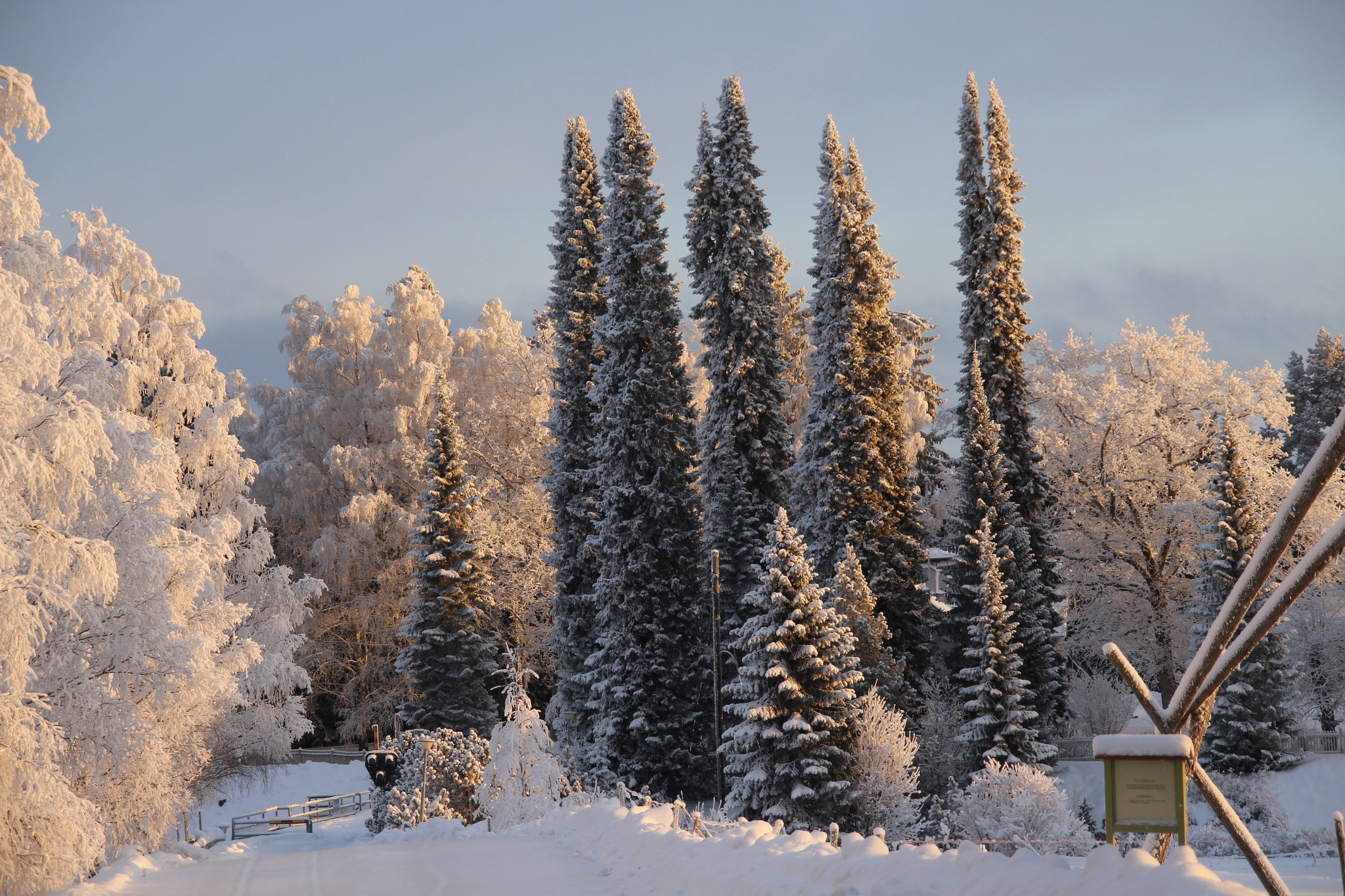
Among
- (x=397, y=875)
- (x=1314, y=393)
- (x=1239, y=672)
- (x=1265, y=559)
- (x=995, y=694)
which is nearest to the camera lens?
(x=1265, y=559)

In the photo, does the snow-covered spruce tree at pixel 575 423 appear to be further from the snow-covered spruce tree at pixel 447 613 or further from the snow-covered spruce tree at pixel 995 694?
the snow-covered spruce tree at pixel 995 694

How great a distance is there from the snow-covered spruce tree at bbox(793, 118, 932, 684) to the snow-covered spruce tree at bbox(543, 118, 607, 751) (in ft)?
23.1

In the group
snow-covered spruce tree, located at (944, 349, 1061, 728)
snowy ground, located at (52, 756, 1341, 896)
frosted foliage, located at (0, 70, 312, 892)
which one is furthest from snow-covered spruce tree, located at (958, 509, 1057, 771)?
frosted foliage, located at (0, 70, 312, 892)

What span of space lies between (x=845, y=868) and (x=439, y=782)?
1798 cm

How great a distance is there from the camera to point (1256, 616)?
580 cm

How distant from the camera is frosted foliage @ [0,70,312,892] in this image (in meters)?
10.0

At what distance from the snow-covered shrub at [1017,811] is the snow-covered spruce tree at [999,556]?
7040 mm

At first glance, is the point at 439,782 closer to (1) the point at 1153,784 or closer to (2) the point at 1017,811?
(2) the point at 1017,811

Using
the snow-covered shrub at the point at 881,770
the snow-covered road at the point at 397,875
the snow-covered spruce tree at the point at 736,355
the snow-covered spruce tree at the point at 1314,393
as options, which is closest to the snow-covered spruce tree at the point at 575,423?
the snow-covered spruce tree at the point at 736,355

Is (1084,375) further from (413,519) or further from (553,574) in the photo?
(413,519)

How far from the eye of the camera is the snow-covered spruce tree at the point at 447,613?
3175 centimetres

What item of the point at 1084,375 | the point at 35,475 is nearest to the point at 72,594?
the point at 35,475

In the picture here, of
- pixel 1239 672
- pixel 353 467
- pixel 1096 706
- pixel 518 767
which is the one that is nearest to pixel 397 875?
pixel 518 767

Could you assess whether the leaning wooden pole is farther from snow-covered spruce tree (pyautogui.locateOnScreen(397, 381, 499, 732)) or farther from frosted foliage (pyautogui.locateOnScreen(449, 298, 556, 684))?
frosted foliage (pyautogui.locateOnScreen(449, 298, 556, 684))
